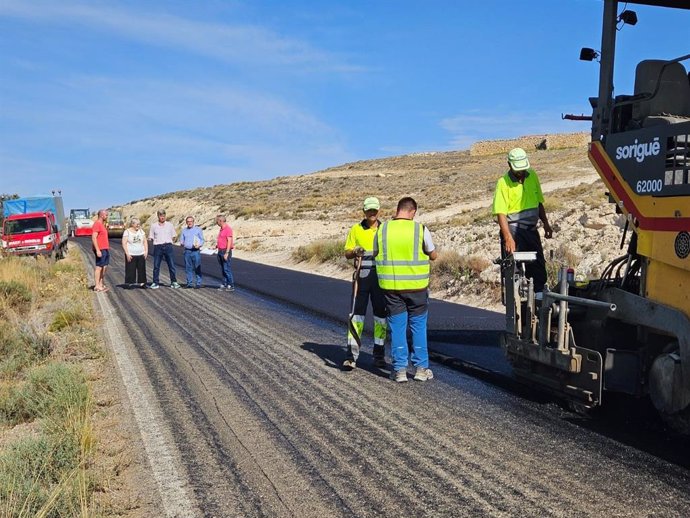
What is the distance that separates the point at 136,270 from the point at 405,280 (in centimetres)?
1162

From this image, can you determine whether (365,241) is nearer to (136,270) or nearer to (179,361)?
(179,361)

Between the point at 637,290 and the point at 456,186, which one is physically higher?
the point at 456,186

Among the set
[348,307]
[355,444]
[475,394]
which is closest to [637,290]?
[475,394]

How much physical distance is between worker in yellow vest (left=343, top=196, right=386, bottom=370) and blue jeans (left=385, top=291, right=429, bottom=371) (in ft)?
1.97

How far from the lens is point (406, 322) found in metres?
7.54

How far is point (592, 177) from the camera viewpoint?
2048 inches

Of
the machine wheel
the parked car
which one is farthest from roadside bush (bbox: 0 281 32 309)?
the parked car

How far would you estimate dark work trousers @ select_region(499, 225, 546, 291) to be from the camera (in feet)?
22.6

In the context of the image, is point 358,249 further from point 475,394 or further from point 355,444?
point 355,444

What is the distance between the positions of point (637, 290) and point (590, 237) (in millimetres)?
13168

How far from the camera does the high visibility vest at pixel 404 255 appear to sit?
24.2 ft

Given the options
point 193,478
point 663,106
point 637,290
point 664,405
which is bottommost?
point 193,478

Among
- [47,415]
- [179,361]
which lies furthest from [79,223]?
[47,415]

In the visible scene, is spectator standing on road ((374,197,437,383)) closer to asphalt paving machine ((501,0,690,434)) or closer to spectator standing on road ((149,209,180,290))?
asphalt paving machine ((501,0,690,434))
